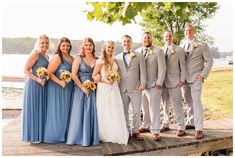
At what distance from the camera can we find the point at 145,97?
21.7 ft

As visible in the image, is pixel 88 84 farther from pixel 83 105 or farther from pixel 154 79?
pixel 154 79

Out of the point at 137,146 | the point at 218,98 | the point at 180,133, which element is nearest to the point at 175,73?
the point at 180,133

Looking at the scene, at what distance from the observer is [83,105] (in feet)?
19.5

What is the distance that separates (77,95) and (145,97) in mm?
1336

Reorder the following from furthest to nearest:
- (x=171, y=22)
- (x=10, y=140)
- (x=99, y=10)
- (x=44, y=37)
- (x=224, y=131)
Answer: (x=171, y=22) → (x=224, y=131) → (x=10, y=140) → (x=44, y=37) → (x=99, y=10)

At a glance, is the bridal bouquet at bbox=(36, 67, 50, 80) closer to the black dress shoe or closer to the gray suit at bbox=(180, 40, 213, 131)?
the gray suit at bbox=(180, 40, 213, 131)

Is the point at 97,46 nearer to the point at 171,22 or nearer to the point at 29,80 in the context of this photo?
the point at 29,80

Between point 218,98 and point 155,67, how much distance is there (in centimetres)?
917

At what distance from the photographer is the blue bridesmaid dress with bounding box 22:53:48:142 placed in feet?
19.5

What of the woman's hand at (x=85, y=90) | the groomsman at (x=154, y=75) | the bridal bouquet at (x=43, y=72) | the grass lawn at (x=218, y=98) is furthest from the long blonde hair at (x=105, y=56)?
the grass lawn at (x=218, y=98)

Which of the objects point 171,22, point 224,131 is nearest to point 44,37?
point 224,131

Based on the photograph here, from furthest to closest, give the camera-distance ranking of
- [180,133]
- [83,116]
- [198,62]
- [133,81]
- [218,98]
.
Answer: [218,98], [180,133], [198,62], [133,81], [83,116]

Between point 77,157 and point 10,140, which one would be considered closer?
point 77,157

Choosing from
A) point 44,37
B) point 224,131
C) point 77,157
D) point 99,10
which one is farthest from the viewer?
point 224,131
